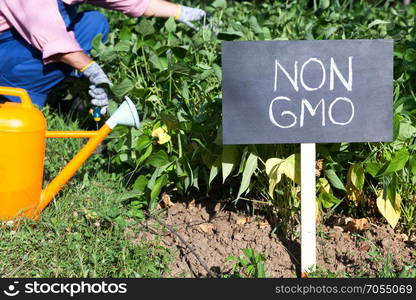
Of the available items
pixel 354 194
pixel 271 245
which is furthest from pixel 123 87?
pixel 354 194

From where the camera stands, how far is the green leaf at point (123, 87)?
91.7 inches

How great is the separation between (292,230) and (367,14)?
1.42 m

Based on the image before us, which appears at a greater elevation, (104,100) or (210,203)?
(104,100)

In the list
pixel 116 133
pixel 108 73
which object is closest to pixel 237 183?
pixel 116 133

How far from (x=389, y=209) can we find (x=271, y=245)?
1.25 ft

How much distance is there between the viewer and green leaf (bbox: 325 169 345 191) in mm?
2102

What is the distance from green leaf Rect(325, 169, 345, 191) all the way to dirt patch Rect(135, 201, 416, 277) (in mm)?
168

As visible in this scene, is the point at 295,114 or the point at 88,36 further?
the point at 88,36

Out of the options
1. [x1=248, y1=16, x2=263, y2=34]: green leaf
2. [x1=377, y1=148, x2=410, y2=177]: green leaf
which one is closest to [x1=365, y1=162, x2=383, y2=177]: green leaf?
[x1=377, y1=148, x2=410, y2=177]: green leaf

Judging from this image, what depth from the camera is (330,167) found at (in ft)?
7.08

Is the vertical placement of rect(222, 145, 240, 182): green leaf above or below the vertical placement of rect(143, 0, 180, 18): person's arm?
below

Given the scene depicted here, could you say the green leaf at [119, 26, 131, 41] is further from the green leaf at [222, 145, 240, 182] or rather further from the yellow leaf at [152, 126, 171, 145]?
the green leaf at [222, 145, 240, 182]

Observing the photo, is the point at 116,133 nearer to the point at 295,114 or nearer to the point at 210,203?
the point at 210,203

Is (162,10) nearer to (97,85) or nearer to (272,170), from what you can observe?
(97,85)
